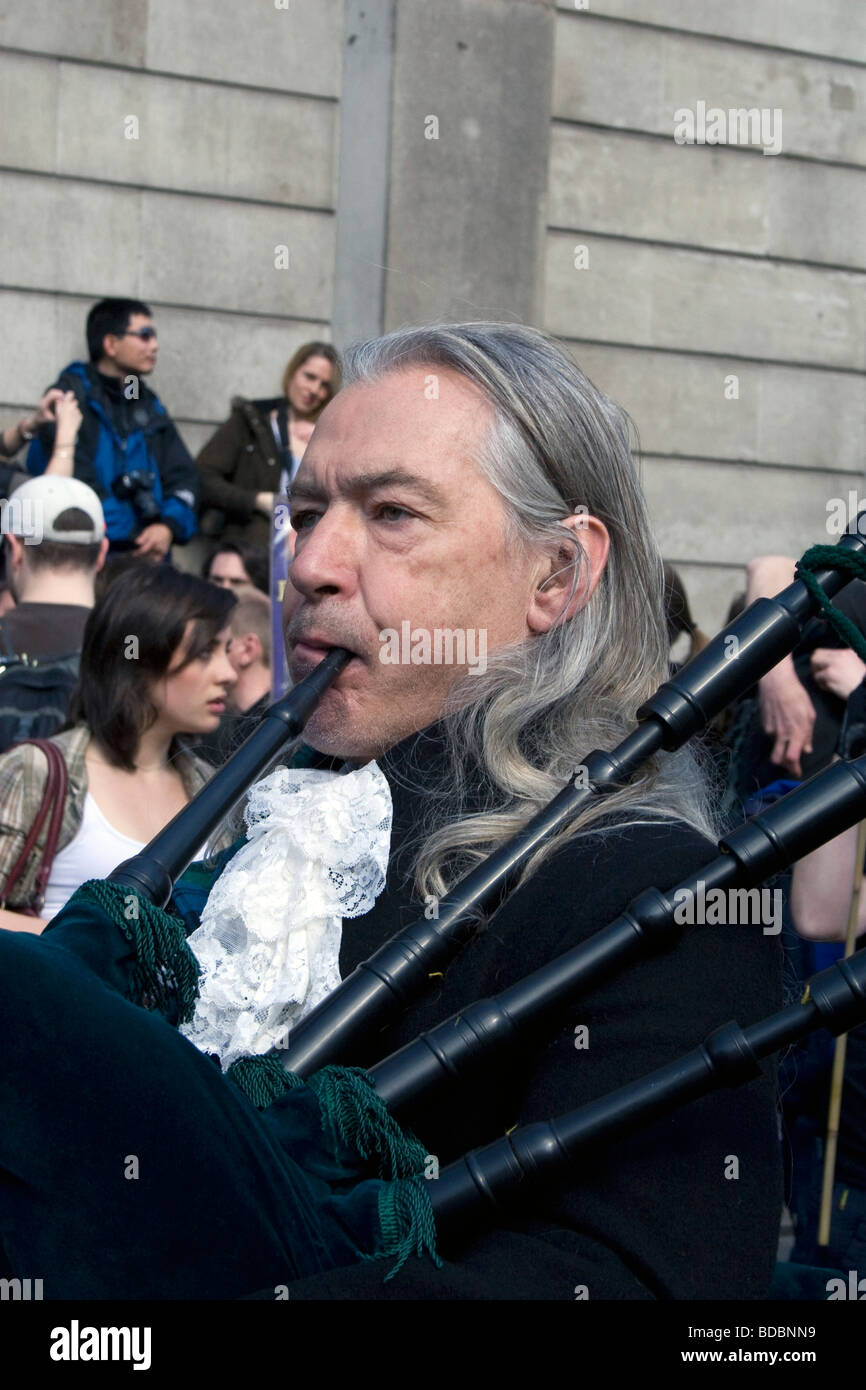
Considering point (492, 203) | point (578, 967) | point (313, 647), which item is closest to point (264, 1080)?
point (578, 967)

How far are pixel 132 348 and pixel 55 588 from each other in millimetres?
3143

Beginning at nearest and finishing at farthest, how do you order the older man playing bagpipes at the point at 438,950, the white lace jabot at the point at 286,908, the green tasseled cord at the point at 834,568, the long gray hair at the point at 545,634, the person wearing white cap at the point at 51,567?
the older man playing bagpipes at the point at 438,950
the green tasseled cord at the point at 834,568
the white lace jabot at the point at 286,908
the long gray hair at the point at 545,634
the person wearing white cap at the point at 51,567

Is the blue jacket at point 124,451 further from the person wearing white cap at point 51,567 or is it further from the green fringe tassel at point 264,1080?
the green fringe tassel at point 264,1080

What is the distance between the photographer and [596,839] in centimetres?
178

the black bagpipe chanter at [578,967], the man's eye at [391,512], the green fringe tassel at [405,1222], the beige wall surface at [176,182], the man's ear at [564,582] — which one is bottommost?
the green fringe tassel at [405,1222]

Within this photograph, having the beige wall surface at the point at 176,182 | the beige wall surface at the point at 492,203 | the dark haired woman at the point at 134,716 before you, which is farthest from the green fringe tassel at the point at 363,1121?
the beige wall surface at the point at 176,182

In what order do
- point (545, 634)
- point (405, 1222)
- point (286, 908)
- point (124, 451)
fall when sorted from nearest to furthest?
point (405, 1222) < point (286, 908) < point (545, 634) < point (124, 451)

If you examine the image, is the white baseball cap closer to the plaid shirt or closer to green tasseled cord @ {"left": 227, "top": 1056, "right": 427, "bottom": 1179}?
the plaid shirt

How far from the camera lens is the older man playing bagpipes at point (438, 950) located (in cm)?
130

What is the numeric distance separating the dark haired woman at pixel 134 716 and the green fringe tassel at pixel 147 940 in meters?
2.50

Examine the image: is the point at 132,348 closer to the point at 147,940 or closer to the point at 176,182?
the point at 176,182

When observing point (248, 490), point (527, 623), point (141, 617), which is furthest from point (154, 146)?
point (527, 623)

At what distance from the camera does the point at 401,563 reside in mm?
2064

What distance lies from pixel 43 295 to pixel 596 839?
7.77 m
